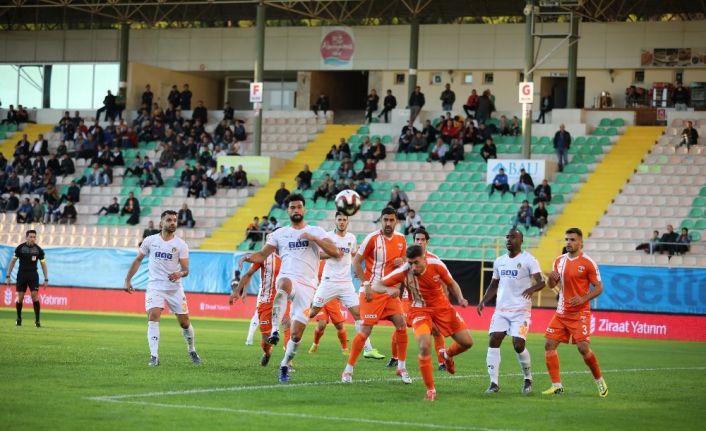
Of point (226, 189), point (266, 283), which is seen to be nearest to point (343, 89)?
point (226, 189)

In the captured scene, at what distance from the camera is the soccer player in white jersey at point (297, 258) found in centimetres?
1570

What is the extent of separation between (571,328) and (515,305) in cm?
81

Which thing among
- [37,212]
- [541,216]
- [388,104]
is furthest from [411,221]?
[37,212]

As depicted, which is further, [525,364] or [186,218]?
[186,218]

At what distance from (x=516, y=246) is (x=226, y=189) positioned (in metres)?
32.1

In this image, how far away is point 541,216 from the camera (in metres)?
39.0

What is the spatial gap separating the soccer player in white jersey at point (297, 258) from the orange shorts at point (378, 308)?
0.88 m

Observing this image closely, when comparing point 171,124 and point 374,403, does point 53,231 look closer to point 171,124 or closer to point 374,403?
point 171,124

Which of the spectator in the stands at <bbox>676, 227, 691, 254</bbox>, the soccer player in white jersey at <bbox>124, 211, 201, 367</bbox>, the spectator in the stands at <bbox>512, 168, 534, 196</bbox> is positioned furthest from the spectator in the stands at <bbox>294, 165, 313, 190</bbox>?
the soccer player in white jersey at <bbox>124, 211, 201, 367</bbox>

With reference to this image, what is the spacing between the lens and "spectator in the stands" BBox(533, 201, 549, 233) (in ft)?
127

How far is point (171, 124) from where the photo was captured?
52.4m

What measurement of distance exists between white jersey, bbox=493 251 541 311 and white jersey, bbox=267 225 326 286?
2.58 m

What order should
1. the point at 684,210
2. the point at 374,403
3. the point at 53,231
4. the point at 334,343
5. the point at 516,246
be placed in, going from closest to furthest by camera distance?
the point at 374,403 → the point at 516,246 → the point at 334,343 → the point at 684,210 → the point at 53,231

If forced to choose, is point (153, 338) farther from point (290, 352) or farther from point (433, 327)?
point (433, 327)
